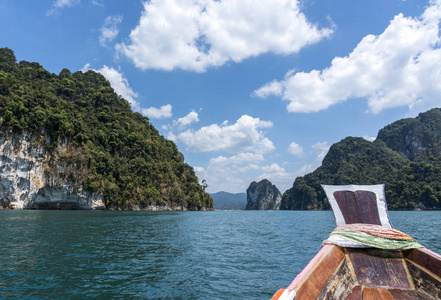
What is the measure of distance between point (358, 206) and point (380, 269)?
383cm

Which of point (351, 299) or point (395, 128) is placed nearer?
point (351, 299)

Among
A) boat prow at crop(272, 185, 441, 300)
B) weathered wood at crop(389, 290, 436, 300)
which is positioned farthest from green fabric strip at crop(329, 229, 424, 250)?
weathered wood at crop(389, 290, 436, 300)

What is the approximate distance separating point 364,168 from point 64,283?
164m

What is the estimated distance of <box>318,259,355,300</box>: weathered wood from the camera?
4477mm

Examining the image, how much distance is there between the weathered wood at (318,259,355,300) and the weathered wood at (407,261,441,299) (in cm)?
138

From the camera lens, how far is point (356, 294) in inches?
200

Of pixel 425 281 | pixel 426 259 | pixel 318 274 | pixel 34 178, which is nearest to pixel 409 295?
pixel 425 281

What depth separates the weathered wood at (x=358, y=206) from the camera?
8.82 metres

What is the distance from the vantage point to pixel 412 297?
495 cm

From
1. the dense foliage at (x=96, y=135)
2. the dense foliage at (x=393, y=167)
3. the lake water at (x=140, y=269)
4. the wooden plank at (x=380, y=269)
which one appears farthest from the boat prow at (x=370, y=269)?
the dense foliage at (x=393, y=167)

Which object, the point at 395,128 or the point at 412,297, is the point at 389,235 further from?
the point at 395,128

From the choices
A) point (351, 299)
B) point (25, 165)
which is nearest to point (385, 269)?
point (351, 299)

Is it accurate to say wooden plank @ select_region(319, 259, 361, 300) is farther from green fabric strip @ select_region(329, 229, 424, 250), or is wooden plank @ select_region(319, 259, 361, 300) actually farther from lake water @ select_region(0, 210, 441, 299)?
lake water @ select_region(0, 210, 441, 299)

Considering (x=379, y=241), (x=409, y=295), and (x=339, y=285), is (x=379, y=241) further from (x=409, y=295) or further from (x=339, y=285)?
(x=339, y=285)
